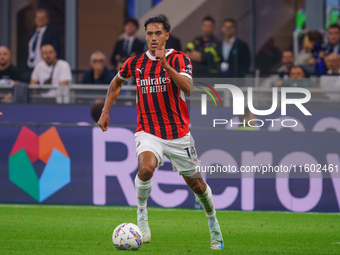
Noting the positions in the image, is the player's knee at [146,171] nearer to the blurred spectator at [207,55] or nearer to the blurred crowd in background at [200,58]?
the blurred crowd in background at [200,58]

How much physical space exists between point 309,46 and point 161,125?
6.96 metres

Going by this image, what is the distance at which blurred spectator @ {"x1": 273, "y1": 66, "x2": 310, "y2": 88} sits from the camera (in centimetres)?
1166

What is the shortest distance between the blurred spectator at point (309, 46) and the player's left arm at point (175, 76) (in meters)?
6.73

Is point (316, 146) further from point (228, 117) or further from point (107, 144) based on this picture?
point (107, 144)

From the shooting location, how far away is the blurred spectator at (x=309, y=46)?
539 inches

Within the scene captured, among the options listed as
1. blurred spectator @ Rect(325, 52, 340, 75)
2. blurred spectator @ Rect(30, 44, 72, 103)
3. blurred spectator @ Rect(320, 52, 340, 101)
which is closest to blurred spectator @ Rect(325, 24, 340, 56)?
blurred spectator @ Rect(320, 52, 340, 101)

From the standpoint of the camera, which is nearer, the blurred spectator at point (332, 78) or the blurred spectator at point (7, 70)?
the blurred spectator at point (332, 78)

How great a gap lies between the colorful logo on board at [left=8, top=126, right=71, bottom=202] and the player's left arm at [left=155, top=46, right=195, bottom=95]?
4.45 metres

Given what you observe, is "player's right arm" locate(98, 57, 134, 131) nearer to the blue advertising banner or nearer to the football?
the football

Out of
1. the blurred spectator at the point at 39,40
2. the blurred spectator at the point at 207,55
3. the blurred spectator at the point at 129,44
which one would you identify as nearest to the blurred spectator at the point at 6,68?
the blurred spectator at the point at 39,40

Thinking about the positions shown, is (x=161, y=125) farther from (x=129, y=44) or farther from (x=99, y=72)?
(x=129, y=44)

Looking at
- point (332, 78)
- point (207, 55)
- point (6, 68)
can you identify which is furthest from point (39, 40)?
point (332, 78)

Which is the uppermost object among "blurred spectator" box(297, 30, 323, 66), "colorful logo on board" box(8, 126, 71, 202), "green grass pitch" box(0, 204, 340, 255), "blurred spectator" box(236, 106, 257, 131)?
"blurred spectator" box(297, 30, 323, 66)

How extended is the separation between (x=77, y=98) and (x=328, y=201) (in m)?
4.21
